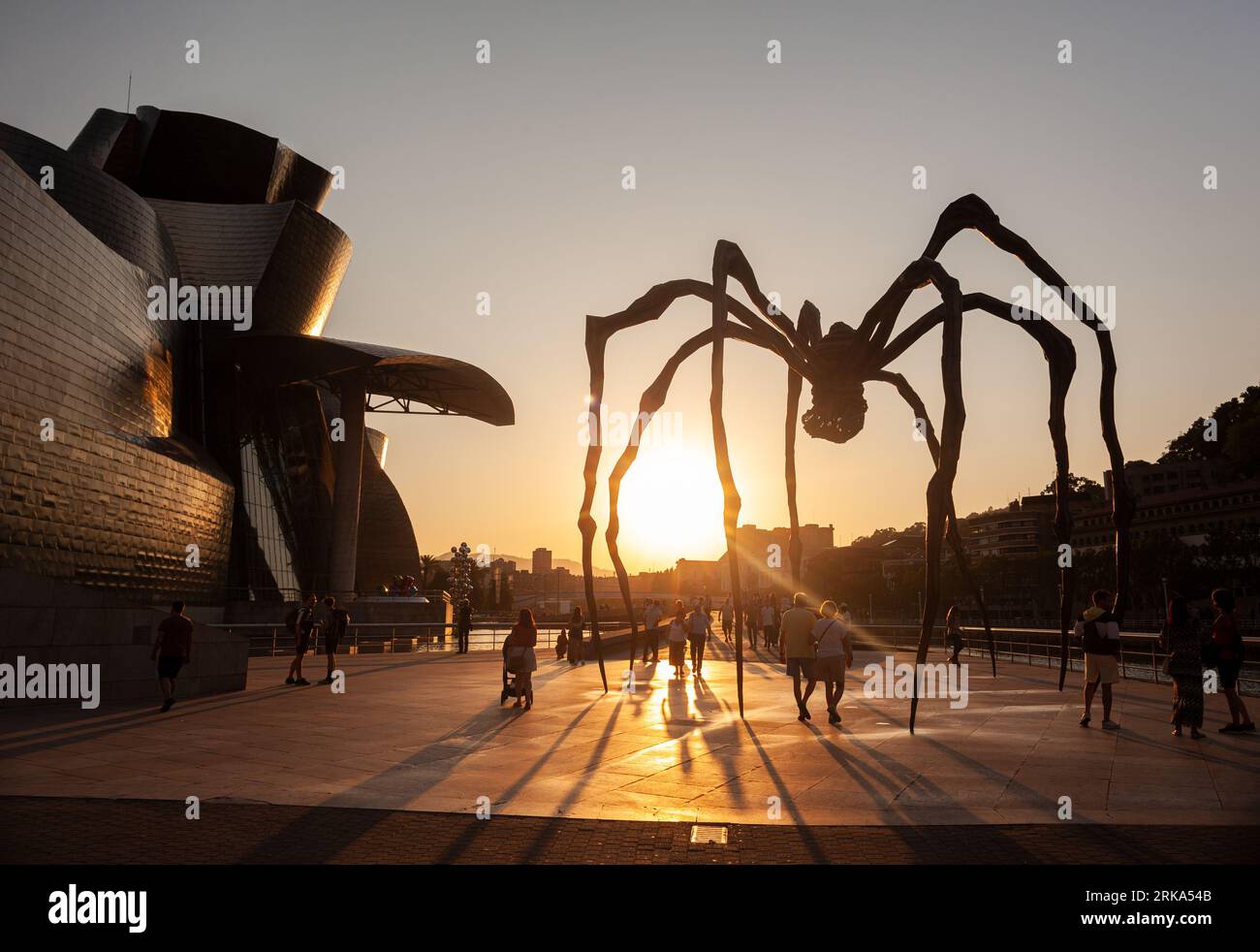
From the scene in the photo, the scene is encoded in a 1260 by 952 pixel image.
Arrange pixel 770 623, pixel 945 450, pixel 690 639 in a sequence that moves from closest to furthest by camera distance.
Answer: pixel 945 450 → pixel 690 639 → pixel 770 623

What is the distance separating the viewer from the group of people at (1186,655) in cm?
1023

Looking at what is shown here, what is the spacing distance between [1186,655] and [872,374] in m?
4.85

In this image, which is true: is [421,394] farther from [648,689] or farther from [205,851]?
[205,851]

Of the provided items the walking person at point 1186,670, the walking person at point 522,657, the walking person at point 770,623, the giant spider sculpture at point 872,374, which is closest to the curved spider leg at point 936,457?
the giant spider sculpture at point 872,374

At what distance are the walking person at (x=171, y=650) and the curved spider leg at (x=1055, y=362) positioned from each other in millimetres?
10812

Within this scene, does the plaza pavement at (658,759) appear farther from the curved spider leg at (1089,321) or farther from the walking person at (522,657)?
the curved spider leg at (1089,321)

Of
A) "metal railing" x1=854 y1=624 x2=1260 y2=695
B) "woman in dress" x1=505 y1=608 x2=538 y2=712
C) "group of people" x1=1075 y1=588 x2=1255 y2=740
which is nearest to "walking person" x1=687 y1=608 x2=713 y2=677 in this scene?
"metal railing" x1=854 y1=624 x2=1260 y2=695

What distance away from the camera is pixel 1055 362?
30.2ft

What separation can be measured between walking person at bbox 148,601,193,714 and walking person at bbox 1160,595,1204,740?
13185mm

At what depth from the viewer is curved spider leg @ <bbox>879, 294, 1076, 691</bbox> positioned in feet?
28.8

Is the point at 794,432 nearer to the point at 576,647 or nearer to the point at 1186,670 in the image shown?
the point at 1186,670

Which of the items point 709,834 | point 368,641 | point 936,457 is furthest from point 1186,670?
point 368,641

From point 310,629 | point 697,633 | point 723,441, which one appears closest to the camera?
point 723,441
